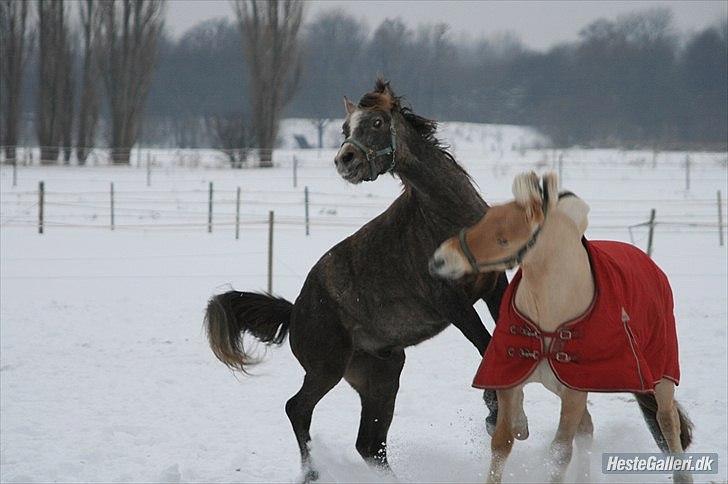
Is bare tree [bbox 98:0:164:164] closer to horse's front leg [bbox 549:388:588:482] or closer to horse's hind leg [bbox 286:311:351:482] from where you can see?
horse's hind leg [bbox 286:311:351:482]

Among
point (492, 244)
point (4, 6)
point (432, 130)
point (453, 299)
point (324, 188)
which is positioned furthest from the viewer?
point (4, 6)

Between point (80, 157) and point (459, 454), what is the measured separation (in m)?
28.1

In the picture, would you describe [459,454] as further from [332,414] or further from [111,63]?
[111,63]

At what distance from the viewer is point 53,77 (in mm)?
30688

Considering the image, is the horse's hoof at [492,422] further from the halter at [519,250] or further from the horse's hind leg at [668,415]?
the halter at [519,250]

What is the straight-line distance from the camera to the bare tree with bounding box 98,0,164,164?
30.0 meters

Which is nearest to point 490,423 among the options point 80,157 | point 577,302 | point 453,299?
point 453,299

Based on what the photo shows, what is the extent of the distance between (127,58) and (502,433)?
30.1 m

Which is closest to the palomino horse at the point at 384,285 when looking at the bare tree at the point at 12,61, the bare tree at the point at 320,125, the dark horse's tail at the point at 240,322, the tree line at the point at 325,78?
the dark horse's tail at the point at 240,322

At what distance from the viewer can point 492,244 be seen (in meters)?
2.96

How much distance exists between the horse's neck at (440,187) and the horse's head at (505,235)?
893 millimetres

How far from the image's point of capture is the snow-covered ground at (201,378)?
4.63 metres

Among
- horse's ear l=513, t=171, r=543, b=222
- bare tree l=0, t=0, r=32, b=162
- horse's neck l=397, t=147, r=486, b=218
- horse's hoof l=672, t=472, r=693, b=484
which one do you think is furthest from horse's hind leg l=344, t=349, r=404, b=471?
bare tree l=0, t=0, r=32, b=162

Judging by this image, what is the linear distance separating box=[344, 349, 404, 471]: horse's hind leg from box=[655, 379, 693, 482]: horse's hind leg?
1392 mm
